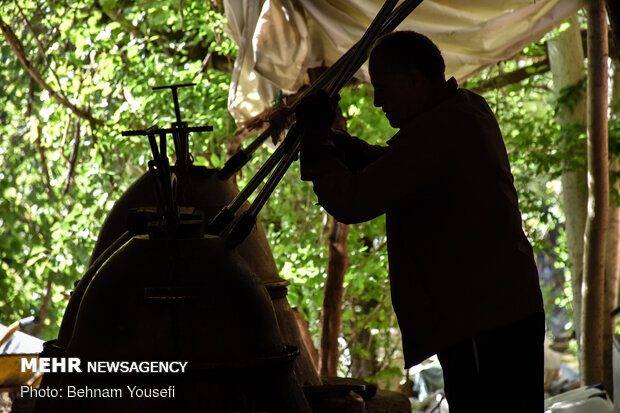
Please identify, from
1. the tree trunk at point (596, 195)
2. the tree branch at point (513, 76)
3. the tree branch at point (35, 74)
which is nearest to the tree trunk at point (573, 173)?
the tree branch at point (513, 76)

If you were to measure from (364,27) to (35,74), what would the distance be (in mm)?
4783

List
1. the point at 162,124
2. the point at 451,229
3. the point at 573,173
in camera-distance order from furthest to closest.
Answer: the point at 162,124, the point at 573,173, the point at 451,229

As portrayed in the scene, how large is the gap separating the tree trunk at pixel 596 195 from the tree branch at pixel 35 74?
5.17m

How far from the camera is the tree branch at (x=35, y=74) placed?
7686 millimetres

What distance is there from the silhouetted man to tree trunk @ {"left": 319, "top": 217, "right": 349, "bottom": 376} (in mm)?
3643

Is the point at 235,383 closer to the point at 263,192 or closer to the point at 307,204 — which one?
the point at 263,192

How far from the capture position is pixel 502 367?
2.54m

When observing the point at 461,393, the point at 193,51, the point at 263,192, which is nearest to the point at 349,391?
the point at 461,393

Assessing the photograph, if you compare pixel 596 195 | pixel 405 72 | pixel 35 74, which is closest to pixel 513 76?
pixel 596 195

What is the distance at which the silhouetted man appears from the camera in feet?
8.20

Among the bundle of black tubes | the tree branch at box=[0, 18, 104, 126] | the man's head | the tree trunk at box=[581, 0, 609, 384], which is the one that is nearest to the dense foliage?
the tree branch at box=[0, 18, 104, 126]

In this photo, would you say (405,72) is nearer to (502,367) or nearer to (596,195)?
(502,367)

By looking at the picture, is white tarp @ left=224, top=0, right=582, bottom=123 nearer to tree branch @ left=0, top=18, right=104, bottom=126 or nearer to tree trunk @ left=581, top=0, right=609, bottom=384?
tree trunk @ left=581, top=0, right=609, bottom=384

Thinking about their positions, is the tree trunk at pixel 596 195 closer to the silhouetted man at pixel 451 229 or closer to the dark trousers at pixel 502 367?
the silhouetted man at pixel 451 229
